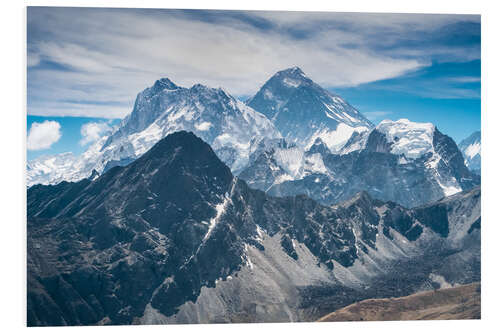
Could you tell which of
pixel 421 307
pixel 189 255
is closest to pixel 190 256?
pixel 189 255

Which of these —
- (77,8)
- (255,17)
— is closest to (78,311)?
(77,8)

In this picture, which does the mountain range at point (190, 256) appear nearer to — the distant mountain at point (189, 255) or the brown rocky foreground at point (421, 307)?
the distant mountain at point (189, 255)

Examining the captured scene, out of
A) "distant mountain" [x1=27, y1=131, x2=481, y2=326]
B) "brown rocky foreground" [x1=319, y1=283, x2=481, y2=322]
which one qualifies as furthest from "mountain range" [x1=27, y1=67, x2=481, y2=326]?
"brown rocky foreground" [x1=319, y1=283, x2=481, y2=322]

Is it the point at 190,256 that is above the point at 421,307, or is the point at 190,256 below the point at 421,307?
above

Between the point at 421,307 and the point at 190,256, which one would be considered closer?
the point at 421,307

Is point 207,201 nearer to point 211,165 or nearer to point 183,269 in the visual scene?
point 211,165

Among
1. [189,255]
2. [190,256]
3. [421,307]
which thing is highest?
[189,255]

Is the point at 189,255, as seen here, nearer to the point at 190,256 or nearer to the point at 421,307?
the point at 190,256

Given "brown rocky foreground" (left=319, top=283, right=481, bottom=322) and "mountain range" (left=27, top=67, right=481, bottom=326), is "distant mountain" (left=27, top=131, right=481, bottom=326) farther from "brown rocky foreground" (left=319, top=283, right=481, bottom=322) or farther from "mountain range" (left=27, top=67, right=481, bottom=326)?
"brown rocky foreground" (left=319, top=283, right=481, bottom=322)
